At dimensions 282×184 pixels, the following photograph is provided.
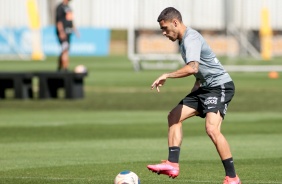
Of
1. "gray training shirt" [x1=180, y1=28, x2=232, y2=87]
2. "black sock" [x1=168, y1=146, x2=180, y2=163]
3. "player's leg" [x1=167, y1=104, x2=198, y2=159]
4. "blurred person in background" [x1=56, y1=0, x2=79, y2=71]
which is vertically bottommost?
"blurred person in background" [x1=56, y1=0, x2=79, y2=71]

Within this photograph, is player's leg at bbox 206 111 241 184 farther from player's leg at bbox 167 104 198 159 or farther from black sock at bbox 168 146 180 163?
black sock at bbox 168 146 180 163

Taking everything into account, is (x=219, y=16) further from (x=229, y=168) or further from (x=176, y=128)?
(x=229, y=168)

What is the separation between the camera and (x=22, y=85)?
25141 millimetres

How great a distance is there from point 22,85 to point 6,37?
25096 mm

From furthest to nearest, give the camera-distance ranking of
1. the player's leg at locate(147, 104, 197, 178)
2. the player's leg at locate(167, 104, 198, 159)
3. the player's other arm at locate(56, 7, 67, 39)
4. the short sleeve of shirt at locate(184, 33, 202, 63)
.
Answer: the player's other arm at locate(56, 7, 67, 39) → the player's leg at locate(167, 104, 198, 159) → the player's leg at locate(147, 104, 197, 178) → the short sleeve of shirt at locate(184, 33, 202, 63)

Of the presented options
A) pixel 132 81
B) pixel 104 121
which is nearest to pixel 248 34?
pixel 132 81

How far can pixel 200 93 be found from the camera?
11562 mm

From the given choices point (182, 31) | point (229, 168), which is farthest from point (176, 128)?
point (182, 31)

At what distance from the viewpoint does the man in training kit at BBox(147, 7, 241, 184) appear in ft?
36.8

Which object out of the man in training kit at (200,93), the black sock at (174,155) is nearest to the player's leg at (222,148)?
the man in training kit at (200,93)

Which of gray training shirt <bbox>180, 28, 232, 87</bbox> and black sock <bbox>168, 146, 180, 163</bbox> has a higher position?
gray training shirt <bbox>180, 28, 232, 87</bbox>

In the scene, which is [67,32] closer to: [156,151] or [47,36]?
[156,151]

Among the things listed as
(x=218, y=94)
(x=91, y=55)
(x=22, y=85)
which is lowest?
(x=91, y=55)

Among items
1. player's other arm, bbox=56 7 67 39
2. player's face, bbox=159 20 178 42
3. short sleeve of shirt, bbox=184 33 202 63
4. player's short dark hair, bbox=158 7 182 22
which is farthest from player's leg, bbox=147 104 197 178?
player's other arm, bbox=56 7 67 39
